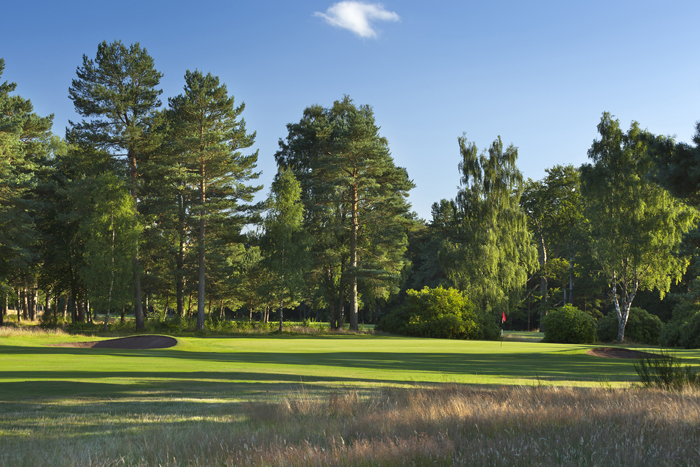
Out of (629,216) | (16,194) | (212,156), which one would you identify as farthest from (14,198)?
(629,216)

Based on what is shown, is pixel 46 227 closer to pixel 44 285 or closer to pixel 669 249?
pixel 44 285

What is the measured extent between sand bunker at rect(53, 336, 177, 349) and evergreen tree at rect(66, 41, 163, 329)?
14.9m

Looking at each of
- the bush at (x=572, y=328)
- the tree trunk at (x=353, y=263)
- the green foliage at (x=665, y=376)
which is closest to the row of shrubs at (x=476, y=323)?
the bush at (x=572, y=328)

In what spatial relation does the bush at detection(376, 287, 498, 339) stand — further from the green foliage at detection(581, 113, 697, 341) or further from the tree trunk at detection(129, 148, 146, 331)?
the tree trunk at detection(129, 148, 146, 331)

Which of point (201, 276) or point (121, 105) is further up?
point (121, 105)

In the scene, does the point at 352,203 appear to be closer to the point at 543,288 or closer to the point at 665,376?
the point at 543,288

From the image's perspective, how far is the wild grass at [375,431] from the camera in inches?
193

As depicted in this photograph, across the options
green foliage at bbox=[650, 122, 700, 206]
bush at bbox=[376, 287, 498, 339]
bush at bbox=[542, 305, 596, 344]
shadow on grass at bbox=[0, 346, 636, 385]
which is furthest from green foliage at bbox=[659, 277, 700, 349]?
green foliage at bbox=[650, 122, 700, 206]

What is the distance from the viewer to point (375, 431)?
6.21 m

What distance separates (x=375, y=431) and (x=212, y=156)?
3681 cm

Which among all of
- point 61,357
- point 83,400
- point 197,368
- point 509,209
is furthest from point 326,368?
point 509,209

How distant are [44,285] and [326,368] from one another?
141 ft

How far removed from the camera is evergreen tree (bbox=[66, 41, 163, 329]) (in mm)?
39531

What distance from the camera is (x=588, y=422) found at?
621 centimetres
